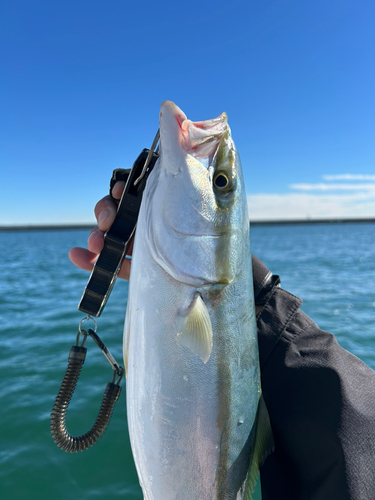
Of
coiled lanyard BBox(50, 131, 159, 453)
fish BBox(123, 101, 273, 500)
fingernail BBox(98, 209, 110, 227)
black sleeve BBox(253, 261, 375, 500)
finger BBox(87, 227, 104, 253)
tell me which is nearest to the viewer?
fish BBox(123, 101, 273, 500)

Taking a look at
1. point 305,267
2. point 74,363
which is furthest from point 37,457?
point 305,267

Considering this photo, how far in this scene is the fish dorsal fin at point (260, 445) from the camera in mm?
1610

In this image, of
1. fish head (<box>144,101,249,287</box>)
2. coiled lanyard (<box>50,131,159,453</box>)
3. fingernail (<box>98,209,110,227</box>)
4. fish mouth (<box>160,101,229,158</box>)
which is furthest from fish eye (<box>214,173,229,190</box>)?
fingernail (<box>98,209,110,227</box>)

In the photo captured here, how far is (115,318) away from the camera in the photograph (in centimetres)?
999

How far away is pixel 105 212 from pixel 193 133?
2.35 ft

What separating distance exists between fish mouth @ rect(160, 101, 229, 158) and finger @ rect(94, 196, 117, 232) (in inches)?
24.8

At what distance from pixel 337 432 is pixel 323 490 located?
0.26 meters

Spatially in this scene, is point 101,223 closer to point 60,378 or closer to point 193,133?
point 193,133

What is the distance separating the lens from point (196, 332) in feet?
4.80

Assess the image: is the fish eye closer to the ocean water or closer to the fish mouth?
the fish mouth

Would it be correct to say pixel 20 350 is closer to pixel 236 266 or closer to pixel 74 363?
pixel 74 363

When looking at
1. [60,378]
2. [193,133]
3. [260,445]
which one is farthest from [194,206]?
[60,378]

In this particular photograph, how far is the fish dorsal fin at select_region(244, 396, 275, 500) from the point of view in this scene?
5.28ft

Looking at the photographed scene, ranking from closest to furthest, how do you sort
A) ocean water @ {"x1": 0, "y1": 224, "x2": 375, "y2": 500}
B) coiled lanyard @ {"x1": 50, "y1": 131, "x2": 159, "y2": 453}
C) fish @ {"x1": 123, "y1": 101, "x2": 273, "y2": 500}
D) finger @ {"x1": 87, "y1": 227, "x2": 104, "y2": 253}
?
fish @ {"x1": 123, "y1": 101, "x2": 273, "y2": 500}
coiled lanyard @ {"x1": 50, "y1": 131, "x2": 159, "y2": 453}
finger @ {"x1": 87, "y1": 227, "x2": 104, "y2": 253}
ocean water @ {"x1": 0, "y1": 224, "x2": 375, "y2": 500}
